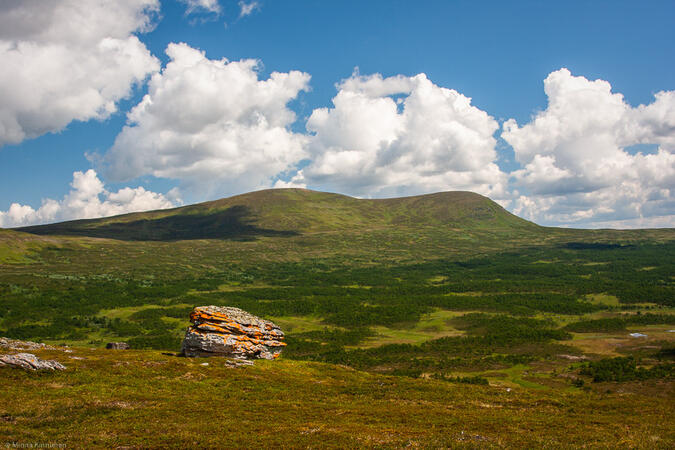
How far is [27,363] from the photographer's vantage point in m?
36.6

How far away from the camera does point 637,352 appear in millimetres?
70812

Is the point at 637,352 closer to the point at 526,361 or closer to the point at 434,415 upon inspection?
the point at 526,361

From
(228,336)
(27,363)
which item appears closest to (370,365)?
(228,336)

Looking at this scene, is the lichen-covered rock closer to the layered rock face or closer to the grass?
the grass

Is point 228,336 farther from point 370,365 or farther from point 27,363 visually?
point 370,365

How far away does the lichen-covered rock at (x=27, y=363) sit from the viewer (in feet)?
118

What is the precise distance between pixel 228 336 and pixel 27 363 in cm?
2261

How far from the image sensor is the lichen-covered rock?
3591 centimetres

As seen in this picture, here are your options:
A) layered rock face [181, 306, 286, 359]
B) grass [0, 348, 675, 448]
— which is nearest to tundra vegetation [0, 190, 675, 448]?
grass [0, 348, 675, 448]

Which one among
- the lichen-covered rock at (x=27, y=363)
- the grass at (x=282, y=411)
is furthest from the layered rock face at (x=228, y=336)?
the lichen-covered rock at (x=27, y=363)

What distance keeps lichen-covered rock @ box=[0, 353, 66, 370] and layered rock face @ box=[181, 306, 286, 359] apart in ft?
53.8

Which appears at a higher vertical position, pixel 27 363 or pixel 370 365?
pixel 27 363

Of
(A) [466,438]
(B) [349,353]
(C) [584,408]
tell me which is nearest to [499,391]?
(C) [584,408]

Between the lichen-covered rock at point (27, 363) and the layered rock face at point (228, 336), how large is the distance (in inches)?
646
